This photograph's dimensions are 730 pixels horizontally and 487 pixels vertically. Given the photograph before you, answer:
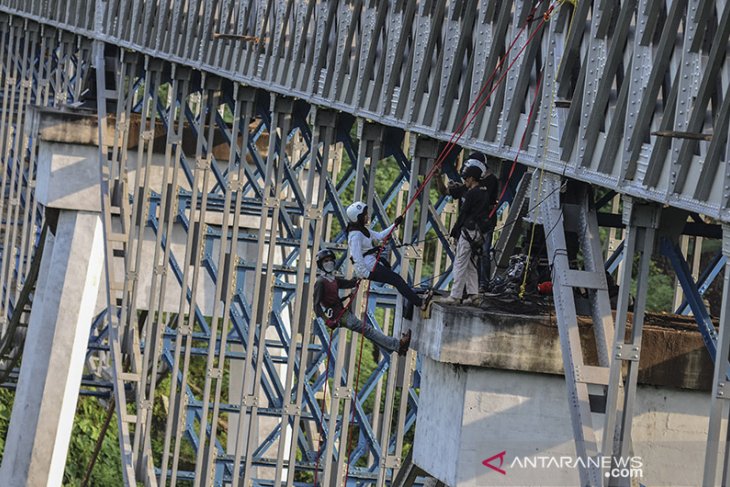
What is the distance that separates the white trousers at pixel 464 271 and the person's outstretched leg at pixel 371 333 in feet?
4.76

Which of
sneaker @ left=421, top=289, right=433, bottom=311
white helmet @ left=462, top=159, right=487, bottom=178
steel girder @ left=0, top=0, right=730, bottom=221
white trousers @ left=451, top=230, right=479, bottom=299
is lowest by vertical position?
sneaker @ left=421, top=289, right=433, bottom=311

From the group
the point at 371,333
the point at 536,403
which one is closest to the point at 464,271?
the point at 536,403

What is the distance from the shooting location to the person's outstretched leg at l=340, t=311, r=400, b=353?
17986mm

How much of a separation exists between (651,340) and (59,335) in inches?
685

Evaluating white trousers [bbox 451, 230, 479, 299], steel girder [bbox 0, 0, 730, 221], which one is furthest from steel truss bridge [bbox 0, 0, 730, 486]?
white trousers [bbox 451, 230, 479, 299]

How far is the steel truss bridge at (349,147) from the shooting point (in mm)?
12930

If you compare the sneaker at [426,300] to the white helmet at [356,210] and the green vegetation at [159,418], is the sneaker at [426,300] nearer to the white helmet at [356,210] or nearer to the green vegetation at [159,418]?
the white helmet at [356,210]

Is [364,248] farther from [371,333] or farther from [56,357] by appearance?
[56,357]

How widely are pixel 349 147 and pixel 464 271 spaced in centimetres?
594

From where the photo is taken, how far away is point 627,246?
13.2 meters

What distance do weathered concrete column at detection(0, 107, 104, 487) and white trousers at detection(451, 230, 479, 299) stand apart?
15123mm

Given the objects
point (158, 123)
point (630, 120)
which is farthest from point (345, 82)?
point (158, 123)

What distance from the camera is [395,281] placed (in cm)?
1709

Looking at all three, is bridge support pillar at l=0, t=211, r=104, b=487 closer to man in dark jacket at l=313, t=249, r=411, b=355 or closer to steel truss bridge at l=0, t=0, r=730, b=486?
steel truss bridge at l=0, t=0, r=730, b=486
